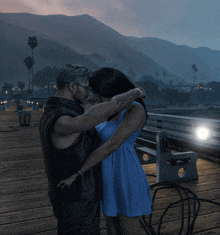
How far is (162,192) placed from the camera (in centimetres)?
400

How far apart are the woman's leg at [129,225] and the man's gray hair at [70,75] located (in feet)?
3.37

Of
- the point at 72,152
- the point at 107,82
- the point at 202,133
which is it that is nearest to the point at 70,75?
the point at 107,82

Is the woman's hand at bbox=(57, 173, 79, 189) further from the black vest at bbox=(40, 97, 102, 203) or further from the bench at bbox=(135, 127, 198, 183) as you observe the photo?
the bench at bbox=(135, 127, 198, 183)

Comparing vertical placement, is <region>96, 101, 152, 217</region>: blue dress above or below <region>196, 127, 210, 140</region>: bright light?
above

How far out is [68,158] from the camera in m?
1.39

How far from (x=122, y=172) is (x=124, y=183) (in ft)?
0.27

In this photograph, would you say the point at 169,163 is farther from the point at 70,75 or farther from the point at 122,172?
the point at 70,75

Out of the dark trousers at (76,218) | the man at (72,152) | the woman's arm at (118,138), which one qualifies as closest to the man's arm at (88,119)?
the man at (72,152)

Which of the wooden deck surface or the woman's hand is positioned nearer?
the woman's hand

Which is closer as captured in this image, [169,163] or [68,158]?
[68,158]

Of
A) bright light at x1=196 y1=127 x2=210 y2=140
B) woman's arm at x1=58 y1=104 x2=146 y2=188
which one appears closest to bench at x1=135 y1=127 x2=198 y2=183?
bright light at x1=196 y1=127 x2=210 y2=140

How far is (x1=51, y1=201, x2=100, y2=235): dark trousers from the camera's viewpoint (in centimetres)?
142

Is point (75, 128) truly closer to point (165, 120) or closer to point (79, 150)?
Answer: point (79, 150)

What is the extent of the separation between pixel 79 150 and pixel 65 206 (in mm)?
379
